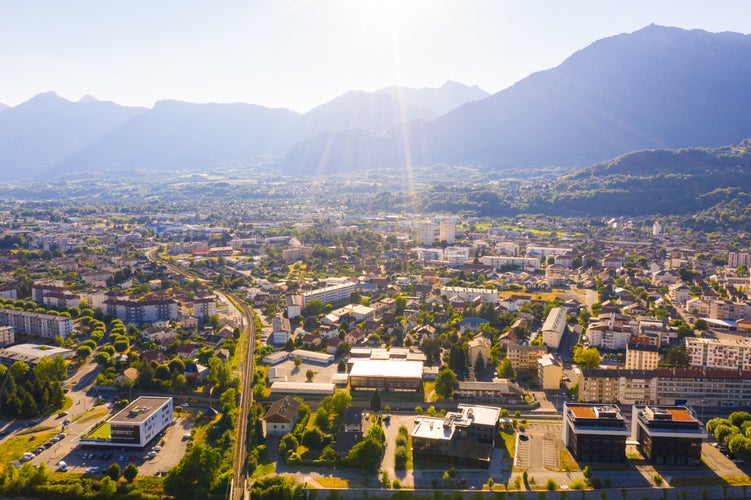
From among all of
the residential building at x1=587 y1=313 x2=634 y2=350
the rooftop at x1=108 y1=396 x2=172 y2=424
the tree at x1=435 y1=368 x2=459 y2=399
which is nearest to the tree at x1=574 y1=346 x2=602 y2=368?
Result: the residential building at x1=587 y1=313 x2=634 y2=350

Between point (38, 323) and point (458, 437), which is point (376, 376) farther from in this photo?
point (38, 323)

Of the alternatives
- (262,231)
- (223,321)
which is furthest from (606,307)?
(262,231)

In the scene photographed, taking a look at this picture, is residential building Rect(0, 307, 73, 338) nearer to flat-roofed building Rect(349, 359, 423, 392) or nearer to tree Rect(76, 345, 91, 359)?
tree Rect(76, 345, 91, 359)

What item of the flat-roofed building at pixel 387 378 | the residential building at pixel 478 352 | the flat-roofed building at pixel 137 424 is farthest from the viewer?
the residential building at pixel 478 352

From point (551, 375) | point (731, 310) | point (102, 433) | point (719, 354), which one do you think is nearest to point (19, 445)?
point (102, 433)

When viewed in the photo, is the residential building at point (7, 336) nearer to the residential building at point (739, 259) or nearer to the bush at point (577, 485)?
the bush at point (577, 485)

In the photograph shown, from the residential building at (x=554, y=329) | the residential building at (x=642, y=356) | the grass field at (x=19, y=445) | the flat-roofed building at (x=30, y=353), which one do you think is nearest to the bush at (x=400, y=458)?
the grass field at (x=19, y=445)
